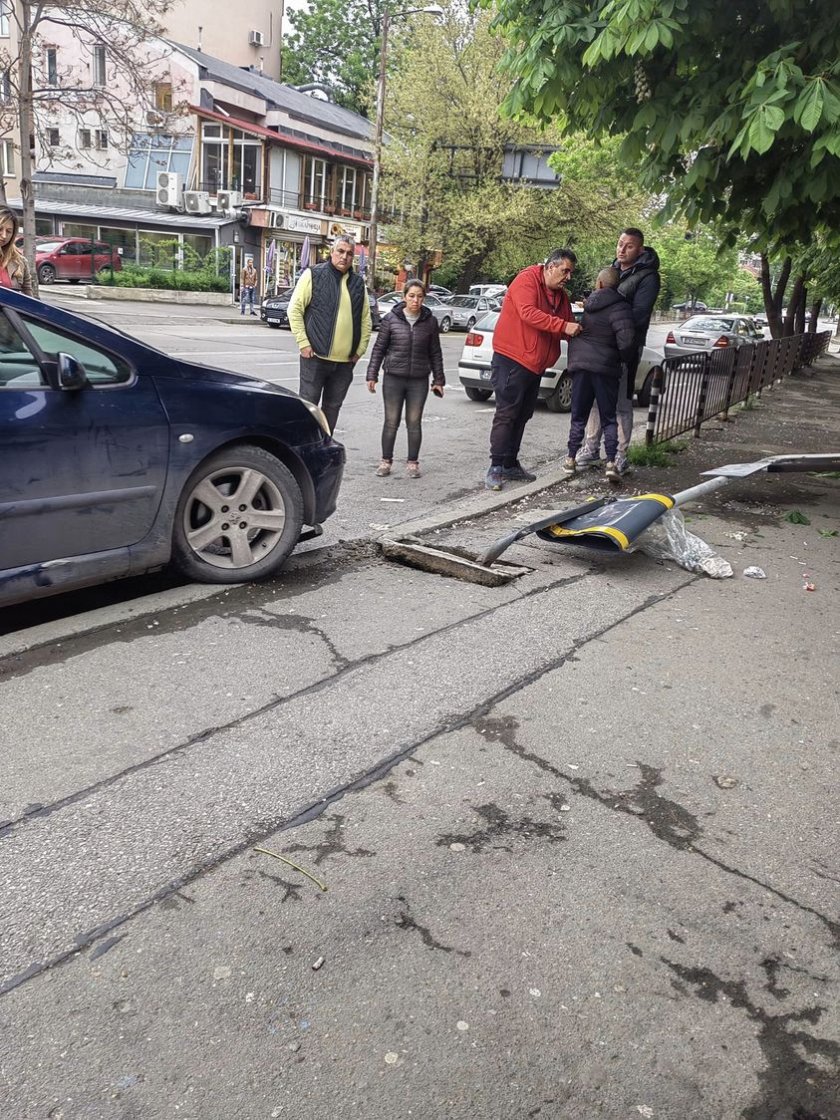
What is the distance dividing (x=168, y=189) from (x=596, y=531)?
133 ft

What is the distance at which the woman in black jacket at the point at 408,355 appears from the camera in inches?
311

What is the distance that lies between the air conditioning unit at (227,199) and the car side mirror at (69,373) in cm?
4004

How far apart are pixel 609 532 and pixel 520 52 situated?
3603 millimetres

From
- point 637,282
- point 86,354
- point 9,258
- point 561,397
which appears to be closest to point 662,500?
point 637,282

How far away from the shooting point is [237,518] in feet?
16.6

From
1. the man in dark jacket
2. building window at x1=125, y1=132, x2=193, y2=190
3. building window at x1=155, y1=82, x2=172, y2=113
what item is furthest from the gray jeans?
building window at x1=125, y1=132, x2=193, y2=190

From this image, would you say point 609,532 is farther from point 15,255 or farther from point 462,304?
point 462,304

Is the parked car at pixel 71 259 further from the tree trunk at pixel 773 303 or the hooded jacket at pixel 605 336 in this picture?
the hooded jacket at pixel 605 336

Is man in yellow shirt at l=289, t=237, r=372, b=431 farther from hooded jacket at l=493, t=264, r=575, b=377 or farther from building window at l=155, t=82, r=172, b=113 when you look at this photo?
building window at l=155, t=82, r=172, b=113

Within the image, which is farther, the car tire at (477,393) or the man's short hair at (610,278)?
the car tire at (477,393)

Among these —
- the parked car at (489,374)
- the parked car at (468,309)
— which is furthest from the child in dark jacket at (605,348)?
the parked car at (468,309)

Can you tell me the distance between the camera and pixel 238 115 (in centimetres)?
4316

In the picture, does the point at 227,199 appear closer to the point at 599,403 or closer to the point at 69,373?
the point at 599,403

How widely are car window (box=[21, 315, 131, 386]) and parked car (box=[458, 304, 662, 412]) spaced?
31.4ft
